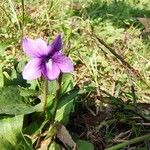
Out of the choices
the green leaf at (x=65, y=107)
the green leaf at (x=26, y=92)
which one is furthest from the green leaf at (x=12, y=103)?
the green leaf at (x=65, y=107)

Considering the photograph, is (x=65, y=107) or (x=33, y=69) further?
(x=65, y=107)

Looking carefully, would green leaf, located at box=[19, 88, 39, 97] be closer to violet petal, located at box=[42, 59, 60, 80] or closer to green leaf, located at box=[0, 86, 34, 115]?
green leaf, located at box=[0, 86, 34, 115]

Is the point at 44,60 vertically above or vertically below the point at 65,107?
above

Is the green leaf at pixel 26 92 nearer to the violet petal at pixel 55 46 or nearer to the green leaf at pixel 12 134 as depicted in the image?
the green leaf at pixel 12 134

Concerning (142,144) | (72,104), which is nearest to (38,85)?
(72,104)

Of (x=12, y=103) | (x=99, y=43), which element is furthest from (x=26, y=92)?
(x=99, y=43)

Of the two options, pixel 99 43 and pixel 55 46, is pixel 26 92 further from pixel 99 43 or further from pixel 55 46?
pixel 99 43

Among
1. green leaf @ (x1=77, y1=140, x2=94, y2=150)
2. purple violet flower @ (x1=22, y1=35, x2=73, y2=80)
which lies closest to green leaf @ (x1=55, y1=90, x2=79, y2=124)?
green leaf @ (x1=77, y1=140, x2=94, y2=150)

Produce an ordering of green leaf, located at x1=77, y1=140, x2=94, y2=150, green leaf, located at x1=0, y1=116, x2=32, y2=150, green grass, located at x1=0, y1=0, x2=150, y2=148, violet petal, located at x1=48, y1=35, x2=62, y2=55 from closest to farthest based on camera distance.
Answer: violet petal, located at x1=48, y1=35, x2=62, y2=55 → green leaf, located at x1=0, y1=116, x2=32, y2=150 → green leaf, located at x1=77, y1=140, x2=94, y2=150 → green grass, located at x1=0, y1=0, x2=150, y2=148
